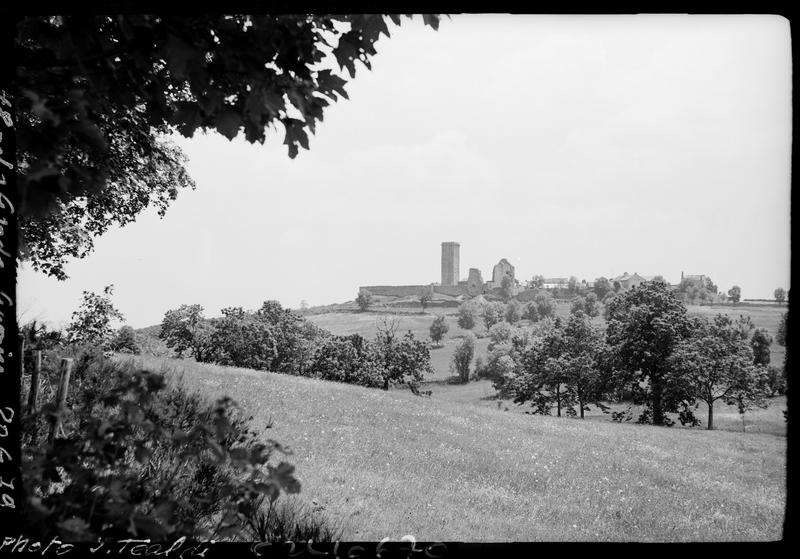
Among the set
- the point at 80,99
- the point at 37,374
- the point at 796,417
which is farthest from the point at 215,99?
the point at 796,417

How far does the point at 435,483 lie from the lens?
19.3ft

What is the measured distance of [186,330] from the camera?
6312mm

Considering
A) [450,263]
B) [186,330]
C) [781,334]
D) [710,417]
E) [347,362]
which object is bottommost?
[710,417]

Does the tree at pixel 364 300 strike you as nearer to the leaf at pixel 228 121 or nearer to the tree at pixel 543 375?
the tree at pixel 543 375

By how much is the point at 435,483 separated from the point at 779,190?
485 centimetres

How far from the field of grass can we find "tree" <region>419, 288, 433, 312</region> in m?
1.62

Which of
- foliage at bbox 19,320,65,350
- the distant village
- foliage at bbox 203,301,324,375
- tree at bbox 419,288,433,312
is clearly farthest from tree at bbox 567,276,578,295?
foliage at bbox 19,320,65,350

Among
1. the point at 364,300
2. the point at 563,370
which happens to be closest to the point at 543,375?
the point at 563,370

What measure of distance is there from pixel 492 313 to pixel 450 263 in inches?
53.9

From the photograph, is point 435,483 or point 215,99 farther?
point 435,483

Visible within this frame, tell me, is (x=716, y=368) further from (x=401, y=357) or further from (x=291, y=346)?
(x=291, y=346)

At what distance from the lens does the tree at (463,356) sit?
23.6ft

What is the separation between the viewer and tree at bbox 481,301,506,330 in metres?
7.01

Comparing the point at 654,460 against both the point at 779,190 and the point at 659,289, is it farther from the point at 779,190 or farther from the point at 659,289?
the point at 779,190
